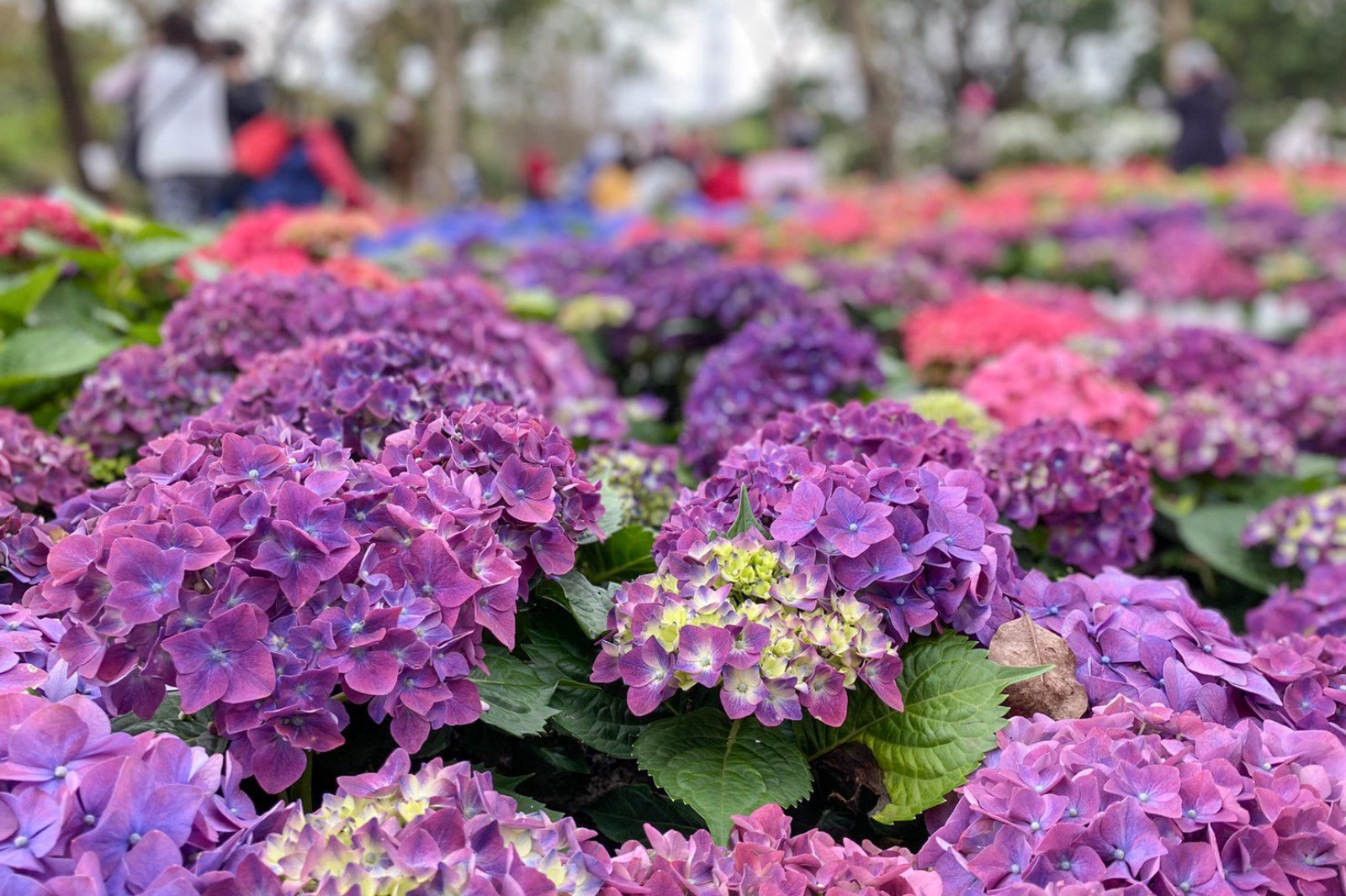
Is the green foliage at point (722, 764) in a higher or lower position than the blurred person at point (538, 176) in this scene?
higher

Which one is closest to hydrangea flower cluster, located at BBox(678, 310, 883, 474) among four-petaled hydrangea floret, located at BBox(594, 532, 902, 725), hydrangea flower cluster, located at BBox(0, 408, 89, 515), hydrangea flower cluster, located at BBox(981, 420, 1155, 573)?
hydrangea flower cluster, located at BBox(981, 420, 1155, 573)

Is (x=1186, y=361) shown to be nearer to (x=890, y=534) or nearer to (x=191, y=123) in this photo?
(x=890, y=534)

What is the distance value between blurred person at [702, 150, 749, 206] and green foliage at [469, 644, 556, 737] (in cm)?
1292

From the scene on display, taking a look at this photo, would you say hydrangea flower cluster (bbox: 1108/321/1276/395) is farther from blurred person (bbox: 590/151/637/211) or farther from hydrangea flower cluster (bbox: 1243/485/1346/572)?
blurred person (bbox: 590/151/637/211)

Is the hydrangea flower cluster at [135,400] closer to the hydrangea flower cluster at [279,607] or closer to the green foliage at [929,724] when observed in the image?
the hydrangea flower cluster at [279,607]

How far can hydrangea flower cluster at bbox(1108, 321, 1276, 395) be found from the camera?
330 cm

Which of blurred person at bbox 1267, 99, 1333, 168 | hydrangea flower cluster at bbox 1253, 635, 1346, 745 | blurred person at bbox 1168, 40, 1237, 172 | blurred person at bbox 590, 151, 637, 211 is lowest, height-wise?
blurred person at bbox 1267, 99, 1333, 168

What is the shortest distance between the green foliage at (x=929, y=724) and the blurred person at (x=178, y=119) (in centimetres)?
703

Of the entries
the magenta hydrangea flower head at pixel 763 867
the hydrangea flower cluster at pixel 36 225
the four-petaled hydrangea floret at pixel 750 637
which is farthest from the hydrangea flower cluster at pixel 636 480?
the hydrangea flower cluster at pixel 36 225

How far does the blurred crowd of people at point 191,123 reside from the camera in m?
7.49

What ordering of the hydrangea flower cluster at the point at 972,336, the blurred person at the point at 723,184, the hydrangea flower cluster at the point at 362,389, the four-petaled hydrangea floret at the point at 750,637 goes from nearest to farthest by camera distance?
the four-petaled hydrangea floret at the point at 750,637 → the hydrangea flower cluster at the point at 362,389 → the hydrangea flower cluster at the point at 972,336 → the blurred person at the point at 723,184

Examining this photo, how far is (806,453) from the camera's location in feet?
5.17

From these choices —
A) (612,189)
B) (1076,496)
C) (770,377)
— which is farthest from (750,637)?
(612,189)

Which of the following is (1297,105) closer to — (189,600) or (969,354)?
(969,354)
